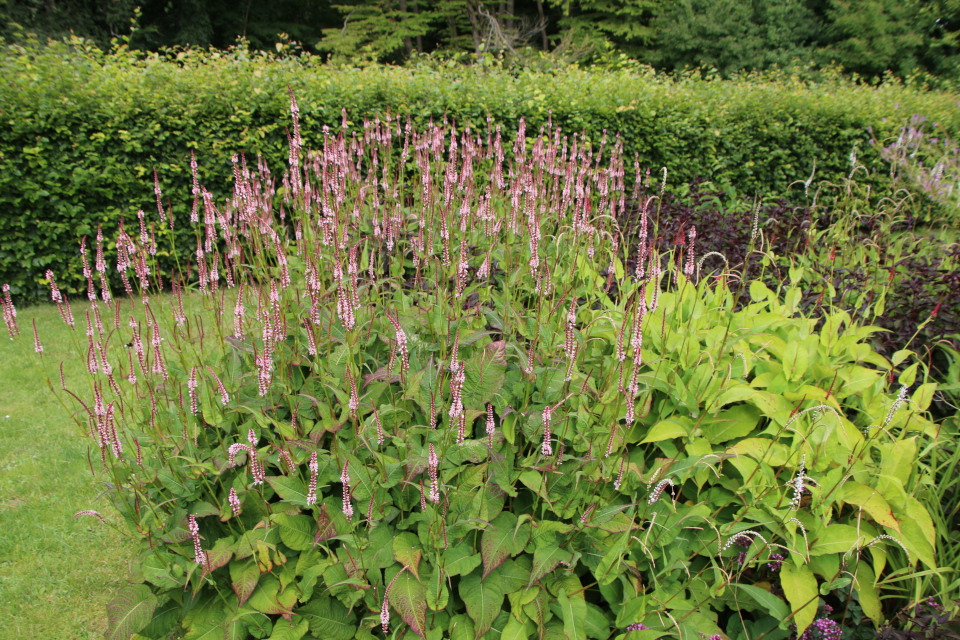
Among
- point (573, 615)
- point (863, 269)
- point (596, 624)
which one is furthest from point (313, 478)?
point (863, 269)

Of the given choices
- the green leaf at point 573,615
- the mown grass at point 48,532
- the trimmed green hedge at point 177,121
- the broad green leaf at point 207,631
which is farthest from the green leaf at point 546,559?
the trimmed green hedge at point 177,121

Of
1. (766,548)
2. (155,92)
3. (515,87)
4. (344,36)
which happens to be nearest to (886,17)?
(344,36)

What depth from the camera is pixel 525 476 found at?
78.3 inches

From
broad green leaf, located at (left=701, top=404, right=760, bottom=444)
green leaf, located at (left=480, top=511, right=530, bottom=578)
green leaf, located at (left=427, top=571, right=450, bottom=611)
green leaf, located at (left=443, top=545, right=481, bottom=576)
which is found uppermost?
broad green leaf, located at (left=701, top=404, right=760, bottom=444)

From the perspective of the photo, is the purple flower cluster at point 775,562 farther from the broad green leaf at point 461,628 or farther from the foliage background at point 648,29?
the foliage background at point 648,29

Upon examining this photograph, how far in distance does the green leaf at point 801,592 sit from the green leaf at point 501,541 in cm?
86

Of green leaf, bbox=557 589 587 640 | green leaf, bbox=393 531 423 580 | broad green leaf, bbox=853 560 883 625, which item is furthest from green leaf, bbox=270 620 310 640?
broad green leaf, bbox=853 560 883 625

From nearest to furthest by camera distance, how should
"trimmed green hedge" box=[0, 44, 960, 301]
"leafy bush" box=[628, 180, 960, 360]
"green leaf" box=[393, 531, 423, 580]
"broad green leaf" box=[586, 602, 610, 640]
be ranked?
1. "green leaf" box=[393, 531, 423, 580]
2. "broad green leaf" box=[586, 602, 610, 640]
3. "leafy bush" box=[628, 180, 960, 360]
4. "trimmed green hedge" box=[0, 44, 960, 301]

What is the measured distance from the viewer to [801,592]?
6.09 feet

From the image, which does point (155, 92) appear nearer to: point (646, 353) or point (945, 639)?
point (646, 353)

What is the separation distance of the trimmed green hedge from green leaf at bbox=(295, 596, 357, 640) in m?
4.85

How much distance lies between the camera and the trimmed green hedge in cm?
636

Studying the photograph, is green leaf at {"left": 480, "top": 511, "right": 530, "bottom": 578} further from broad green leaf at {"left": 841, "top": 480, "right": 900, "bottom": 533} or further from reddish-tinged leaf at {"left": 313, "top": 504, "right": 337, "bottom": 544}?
broad green leaf at {"left": 841, "top": 480, "right": 900, "bottom": 533}

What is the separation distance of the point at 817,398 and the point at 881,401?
1.07ft
